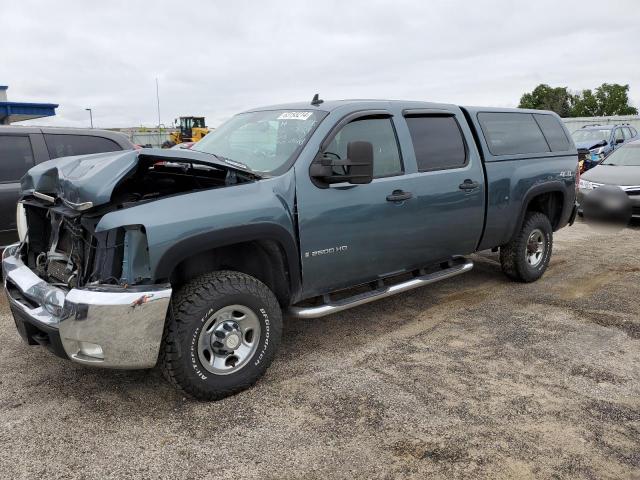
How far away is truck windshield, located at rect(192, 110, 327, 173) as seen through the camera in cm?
385

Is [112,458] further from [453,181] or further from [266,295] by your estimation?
[453,181]

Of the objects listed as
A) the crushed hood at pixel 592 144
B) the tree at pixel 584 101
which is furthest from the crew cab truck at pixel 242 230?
the tree at pixel 584 101

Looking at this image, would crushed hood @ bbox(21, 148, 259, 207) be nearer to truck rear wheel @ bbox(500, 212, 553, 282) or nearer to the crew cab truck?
the crew cab truck

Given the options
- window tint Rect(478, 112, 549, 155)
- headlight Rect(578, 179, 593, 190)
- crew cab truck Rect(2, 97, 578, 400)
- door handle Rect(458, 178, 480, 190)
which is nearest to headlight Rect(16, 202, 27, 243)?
crew cab truck Rect(2, 97, 578, 400)

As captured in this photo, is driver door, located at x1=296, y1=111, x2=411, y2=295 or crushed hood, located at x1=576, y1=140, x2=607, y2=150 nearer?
driver door, located at x1=296, y1=111, x2=411, y2=295

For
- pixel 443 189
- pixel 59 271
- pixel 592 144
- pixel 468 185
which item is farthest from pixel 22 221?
pixel 592 144

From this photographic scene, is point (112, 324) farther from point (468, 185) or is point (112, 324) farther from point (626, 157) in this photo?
point (626, 157)

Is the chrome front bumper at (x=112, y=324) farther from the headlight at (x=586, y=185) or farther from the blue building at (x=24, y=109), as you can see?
the blue building at (x=24, y=109)

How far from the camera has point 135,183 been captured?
3.63 metres

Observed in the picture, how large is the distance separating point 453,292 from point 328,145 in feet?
8.33

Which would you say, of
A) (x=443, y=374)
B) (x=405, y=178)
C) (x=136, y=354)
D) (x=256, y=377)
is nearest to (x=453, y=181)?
(x=405, y=178)

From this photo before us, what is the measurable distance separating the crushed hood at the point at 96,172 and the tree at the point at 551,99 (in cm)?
6197

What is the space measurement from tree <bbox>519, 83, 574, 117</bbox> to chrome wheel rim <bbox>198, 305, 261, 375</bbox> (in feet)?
203

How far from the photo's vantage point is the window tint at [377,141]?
4055mm
